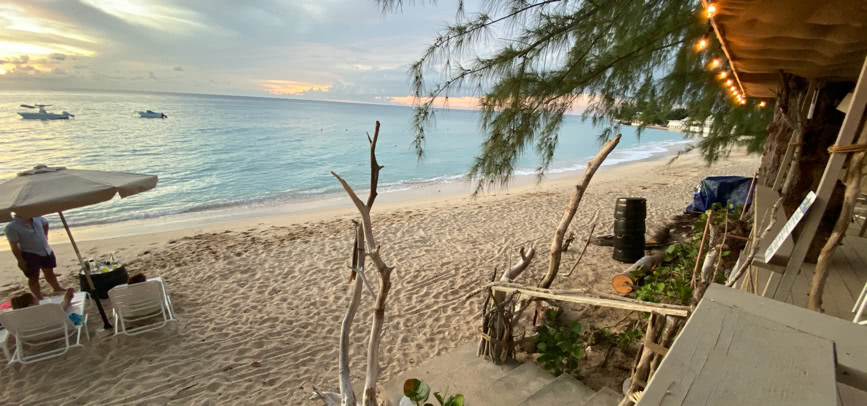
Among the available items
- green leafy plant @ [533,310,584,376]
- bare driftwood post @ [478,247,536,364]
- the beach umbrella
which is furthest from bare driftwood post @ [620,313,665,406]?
the beach umbrella

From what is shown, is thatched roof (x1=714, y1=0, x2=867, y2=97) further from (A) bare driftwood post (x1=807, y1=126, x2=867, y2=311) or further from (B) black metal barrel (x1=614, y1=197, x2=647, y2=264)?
(B) black metal barrel (x1=614, y1=197, x2=647, y2=264)

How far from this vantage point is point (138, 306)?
4.58 meters

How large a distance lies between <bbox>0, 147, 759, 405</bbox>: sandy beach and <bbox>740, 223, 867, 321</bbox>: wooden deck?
2494 millimetres

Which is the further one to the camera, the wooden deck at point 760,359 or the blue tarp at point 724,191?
the blue tarp at point 724,191

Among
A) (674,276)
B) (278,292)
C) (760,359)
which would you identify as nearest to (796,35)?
(760,359)

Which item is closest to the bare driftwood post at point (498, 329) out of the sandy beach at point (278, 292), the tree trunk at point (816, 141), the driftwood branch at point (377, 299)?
the sandy beach at point (278, 292)

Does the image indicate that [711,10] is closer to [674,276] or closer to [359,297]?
[359,297]

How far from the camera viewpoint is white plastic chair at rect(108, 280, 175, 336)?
4414 millimetres

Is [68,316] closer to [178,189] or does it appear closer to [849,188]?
[849,188]

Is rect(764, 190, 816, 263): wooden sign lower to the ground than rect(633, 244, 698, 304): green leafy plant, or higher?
higher

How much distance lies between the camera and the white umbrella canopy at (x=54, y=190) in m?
3.74

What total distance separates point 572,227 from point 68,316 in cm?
890

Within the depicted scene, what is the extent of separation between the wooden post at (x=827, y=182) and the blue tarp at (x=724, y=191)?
20.4ft

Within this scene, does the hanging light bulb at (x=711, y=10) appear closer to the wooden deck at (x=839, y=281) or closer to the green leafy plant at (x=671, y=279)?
the wooden deck at (x=839, y=281)
